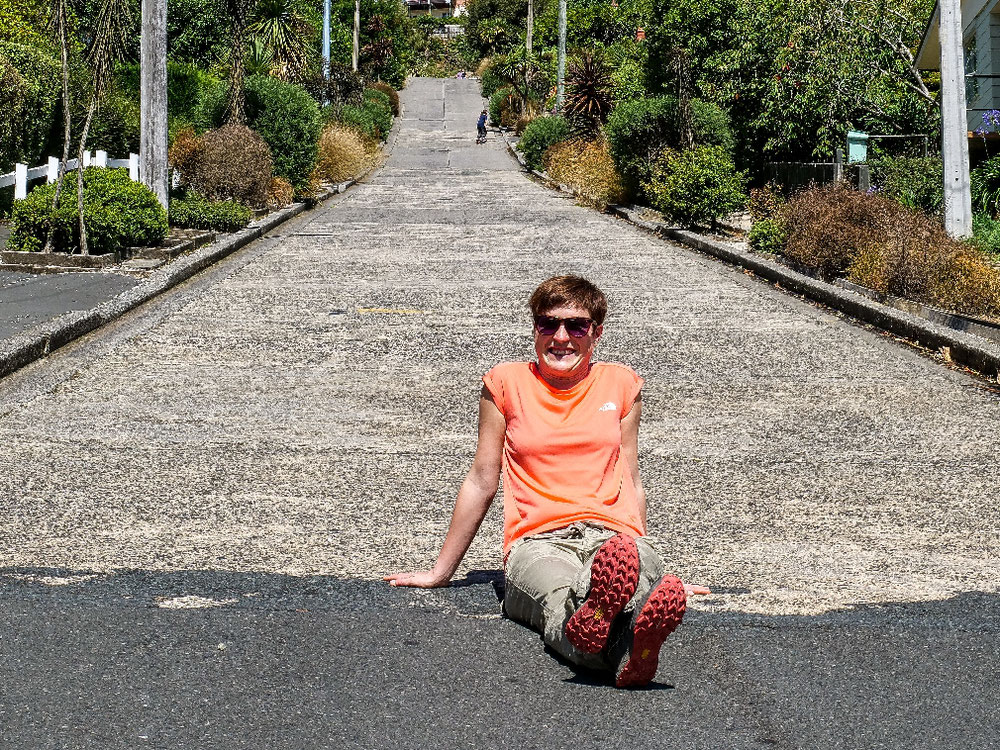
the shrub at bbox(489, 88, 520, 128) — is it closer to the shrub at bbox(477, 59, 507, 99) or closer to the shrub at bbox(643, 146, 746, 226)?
the shrub at bbox(477, 59, 507, 99)

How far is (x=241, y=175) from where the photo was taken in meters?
25.8

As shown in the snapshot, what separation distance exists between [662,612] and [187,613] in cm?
182

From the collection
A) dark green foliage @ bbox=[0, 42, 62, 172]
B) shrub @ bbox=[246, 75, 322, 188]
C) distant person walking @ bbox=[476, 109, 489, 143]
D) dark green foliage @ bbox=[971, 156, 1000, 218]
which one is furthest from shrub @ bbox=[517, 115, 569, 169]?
dark green foliage @ bbox=[971, 156, 1000, 218]

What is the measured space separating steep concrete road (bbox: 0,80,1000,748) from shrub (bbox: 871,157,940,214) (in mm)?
7810

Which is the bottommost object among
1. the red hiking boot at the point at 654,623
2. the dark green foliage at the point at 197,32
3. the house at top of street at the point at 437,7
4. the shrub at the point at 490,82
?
the red hiking boot at the point at 654,623

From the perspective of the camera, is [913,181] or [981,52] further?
[981,52]

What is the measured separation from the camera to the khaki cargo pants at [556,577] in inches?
180

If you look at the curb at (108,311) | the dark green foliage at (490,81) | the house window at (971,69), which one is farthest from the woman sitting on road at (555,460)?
the dark green foliage at (490,81)

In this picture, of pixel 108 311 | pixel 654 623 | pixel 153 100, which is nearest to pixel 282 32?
pixel 153 100

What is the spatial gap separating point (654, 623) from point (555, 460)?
1.03 meters

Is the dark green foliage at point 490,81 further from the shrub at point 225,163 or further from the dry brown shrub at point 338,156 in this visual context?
the shrub at point 225,163

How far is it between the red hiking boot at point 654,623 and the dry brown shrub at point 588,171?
28188 millimetres

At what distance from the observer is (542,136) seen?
5081cm

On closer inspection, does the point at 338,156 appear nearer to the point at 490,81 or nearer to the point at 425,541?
the point at 425,541
